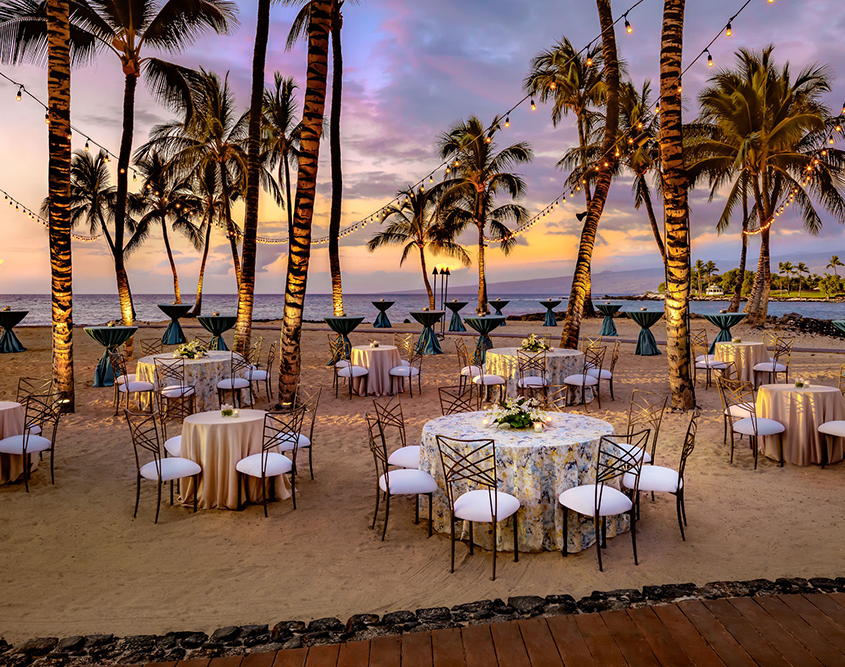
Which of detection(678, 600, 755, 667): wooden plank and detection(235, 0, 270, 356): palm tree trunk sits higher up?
detection(235, 0, 270, 356): palm tree trunk

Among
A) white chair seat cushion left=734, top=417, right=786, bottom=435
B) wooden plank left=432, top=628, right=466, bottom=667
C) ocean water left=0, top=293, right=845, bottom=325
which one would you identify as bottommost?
wooden plank left=432, top=628, right=466, bottom=667

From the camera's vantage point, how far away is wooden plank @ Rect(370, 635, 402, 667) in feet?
8.19

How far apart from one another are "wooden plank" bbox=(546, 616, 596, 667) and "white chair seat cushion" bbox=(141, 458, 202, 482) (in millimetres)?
3112

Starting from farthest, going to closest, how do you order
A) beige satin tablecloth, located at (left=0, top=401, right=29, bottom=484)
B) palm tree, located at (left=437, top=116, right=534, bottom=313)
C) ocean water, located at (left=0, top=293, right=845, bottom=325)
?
ocean water, located at (left=0, top=293, right=845, bottom=325) < palm tree, located at (left=437, top=116, right=534, bottom=313) < beige satin tablecloth, located at (left=0, top=401, right=29, bottom=484)

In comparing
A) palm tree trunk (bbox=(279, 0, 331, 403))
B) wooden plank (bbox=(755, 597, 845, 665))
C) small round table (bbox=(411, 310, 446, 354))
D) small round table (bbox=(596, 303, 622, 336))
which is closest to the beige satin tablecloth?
palm tree trunk (bbox=(279, 0, 331, 403))

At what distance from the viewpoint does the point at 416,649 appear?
2594mm

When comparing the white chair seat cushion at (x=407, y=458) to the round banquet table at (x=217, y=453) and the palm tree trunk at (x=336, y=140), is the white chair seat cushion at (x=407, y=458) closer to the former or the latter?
the round banquet table at (x=217, y=453)

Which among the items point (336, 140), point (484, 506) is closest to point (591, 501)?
point (484, 506)

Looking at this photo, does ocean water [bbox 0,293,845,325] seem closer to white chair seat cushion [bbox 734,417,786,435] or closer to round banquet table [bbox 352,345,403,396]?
round banquet table [bbox 352,345,403,396]

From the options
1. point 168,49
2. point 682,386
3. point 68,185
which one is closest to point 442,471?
point 682,386

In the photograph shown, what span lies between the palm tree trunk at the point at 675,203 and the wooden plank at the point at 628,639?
18.4 ft

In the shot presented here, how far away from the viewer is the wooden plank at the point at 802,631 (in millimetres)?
2453

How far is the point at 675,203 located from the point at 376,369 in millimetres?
5653

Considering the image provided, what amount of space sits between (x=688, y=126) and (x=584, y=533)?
795 inches
